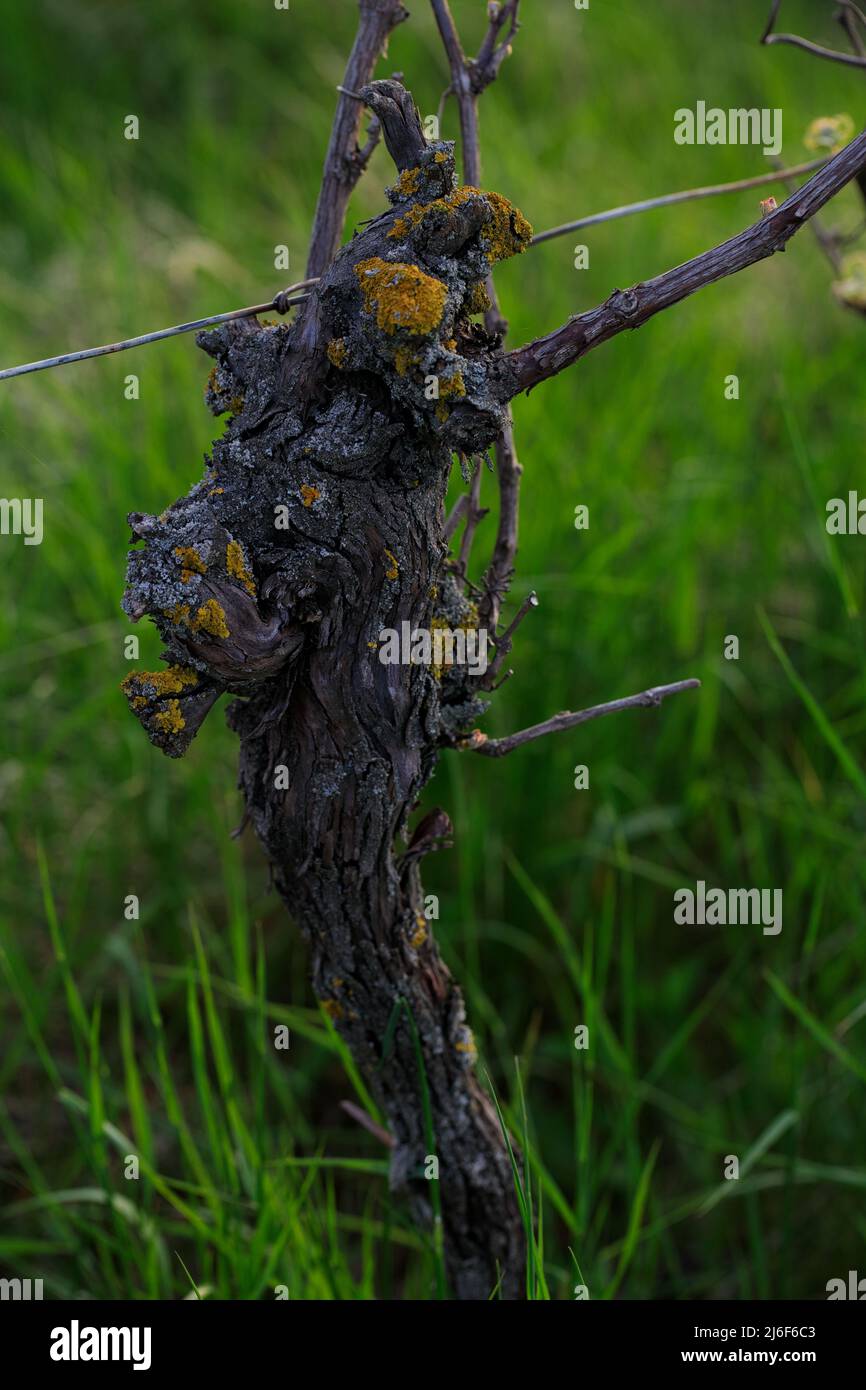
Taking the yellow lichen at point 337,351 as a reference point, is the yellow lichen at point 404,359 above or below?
below

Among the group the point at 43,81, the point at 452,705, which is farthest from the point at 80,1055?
the point at 43,81

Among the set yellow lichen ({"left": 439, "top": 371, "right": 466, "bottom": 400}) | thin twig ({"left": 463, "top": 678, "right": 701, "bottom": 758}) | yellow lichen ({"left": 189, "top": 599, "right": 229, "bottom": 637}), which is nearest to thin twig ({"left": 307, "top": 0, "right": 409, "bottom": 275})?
yellow lichen ({"left": 439, "top": 371, "right": 466, "bottom": 400})

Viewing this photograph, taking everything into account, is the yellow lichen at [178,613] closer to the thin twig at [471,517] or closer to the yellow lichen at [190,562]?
the yellow lichen at [190,562]

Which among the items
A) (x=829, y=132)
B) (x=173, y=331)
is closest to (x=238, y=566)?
(x=173, y=331)

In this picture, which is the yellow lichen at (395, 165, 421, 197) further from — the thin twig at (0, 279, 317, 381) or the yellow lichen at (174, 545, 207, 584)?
the yellow lichen at (174, 545, 207, 584)

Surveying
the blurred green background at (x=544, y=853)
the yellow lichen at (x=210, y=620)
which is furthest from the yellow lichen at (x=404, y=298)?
the blurred green background at (x=544, y=853)

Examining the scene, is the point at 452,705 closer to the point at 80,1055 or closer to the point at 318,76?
the point at 80,1055
